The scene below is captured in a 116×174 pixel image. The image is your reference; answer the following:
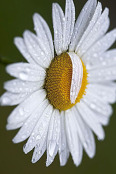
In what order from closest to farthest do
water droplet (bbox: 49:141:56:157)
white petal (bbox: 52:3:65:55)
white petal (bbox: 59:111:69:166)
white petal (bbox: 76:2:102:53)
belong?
1. white petal (bbox: 52:3:65:55)
2. white petal (bbox: 76:2:102:53)
3. water droplet (bbox: 49:141:56:157)
4. white petal (bbox: 59:111:69:166)

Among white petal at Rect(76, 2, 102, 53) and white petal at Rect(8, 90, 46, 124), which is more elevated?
white petal at Rect(76, 2, 102, 53)

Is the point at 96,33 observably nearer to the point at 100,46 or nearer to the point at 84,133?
the point at 100,46

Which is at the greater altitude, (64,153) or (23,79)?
(23,79)

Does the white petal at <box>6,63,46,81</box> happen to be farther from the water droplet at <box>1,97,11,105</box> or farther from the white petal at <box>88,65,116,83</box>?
the white petal at <box>88,65,116,83</box>

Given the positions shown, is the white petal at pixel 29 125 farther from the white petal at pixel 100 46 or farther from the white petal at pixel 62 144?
the white petal at pixel 100 46

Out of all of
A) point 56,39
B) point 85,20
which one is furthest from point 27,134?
point 85,20

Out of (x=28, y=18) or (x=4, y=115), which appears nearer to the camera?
(x=4, y=115)

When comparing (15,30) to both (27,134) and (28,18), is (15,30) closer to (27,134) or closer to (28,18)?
(28,18)

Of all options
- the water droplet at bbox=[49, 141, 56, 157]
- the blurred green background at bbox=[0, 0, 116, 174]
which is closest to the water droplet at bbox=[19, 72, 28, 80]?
the water droplet at bbox=[49, 141, 56, 157]
